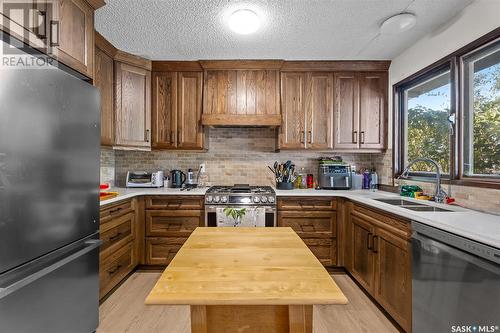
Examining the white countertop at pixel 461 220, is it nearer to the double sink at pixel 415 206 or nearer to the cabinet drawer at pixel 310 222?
the double sink at pixel 415 206

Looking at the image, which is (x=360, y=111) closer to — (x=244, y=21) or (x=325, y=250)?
(x=325, y=250)

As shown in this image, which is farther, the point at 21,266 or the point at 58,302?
the point at 58,302

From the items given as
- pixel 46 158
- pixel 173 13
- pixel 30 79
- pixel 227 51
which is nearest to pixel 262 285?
pixel 46 158

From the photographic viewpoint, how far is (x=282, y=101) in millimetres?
3170

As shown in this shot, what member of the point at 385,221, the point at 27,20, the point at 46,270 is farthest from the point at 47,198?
the point at 385,221

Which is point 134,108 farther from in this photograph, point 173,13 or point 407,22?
point 407,22

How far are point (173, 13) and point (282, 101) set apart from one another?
1.54 metres

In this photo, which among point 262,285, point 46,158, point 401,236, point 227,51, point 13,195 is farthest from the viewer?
point 227,51

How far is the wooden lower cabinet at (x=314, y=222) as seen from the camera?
114 inches

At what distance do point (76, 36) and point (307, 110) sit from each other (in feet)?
7.83

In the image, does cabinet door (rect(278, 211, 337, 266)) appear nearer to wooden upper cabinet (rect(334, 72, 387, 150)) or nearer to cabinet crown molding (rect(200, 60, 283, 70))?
wooden upper cabinet (rect(334, 72, 387, 150))

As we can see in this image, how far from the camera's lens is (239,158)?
3561mm

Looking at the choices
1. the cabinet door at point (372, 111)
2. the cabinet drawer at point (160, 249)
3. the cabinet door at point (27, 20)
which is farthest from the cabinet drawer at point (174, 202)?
the cabinet door at point (372, 111)

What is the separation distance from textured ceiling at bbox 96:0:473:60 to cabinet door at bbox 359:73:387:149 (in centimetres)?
28
